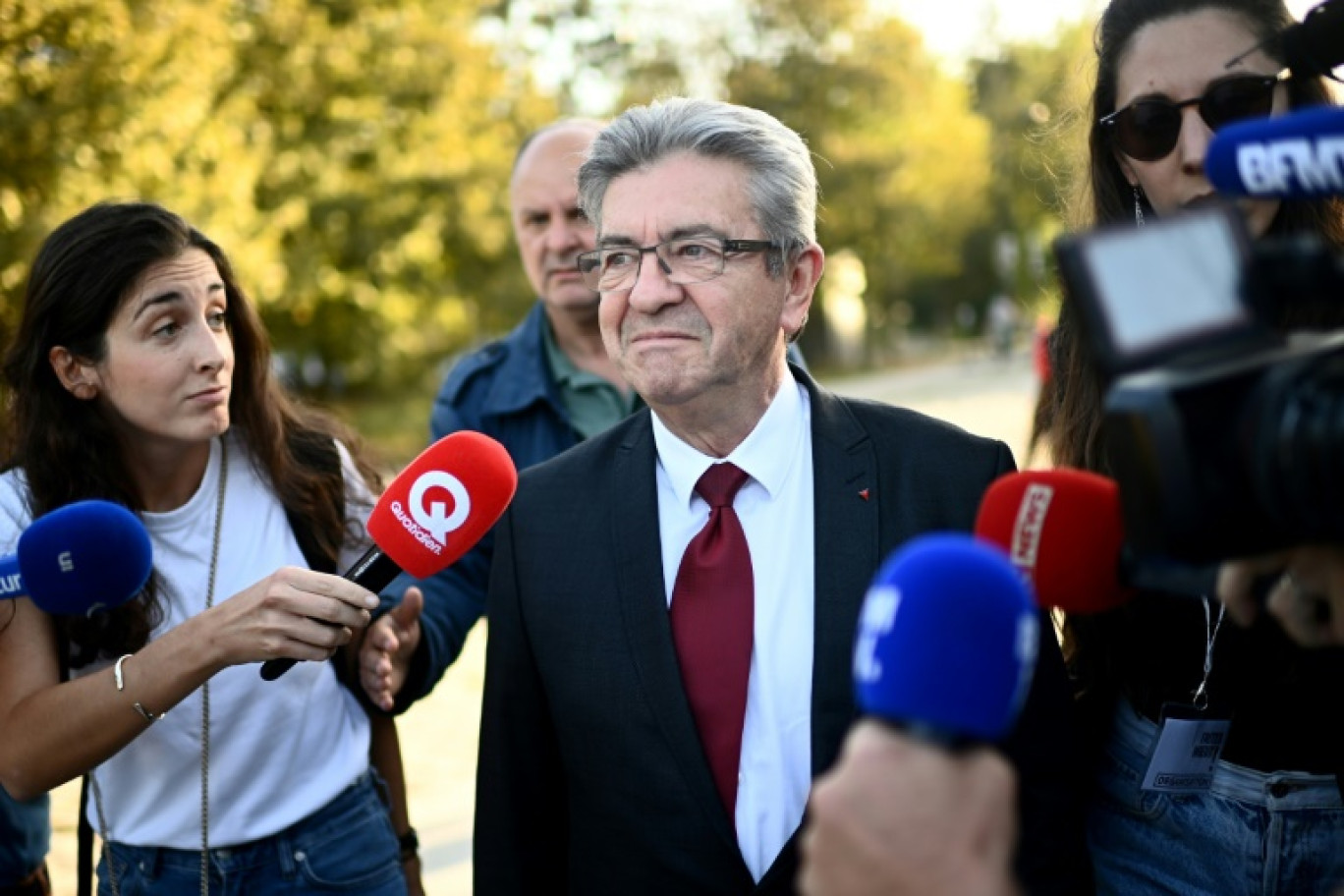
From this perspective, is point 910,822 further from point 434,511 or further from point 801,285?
point 801,285

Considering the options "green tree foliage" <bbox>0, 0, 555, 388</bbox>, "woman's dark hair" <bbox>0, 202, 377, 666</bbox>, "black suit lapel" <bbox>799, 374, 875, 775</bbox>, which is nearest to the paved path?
"woman's dark hair" <bbox>0, 202, 377, 666</bbox>

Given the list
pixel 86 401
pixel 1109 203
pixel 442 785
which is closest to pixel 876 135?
pixel 442 785

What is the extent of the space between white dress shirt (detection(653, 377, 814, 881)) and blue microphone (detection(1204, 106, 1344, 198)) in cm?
122

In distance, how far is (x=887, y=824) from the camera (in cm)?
125

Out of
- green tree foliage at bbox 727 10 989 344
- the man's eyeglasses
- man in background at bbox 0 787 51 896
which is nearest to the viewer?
the man's eyeglasses

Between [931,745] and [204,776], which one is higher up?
[931,745]

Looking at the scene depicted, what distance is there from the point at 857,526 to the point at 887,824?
133 centimetres

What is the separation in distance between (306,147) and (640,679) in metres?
16.7

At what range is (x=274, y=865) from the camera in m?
2.98

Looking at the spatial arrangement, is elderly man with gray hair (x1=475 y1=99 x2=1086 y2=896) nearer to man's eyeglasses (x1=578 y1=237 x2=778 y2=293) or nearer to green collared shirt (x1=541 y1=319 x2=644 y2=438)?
man's eyeglasses (x1=578 y1=237 x2=778 y2=293)

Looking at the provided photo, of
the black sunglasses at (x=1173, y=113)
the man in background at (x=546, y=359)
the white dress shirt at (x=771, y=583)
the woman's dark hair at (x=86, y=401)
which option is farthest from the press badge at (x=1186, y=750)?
the man in background at (x=546, y=359)

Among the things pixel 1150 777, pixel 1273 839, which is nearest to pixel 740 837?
pixel 1150 777

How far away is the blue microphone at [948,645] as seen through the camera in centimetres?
127

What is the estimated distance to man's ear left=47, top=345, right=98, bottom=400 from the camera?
2980 millimetres
